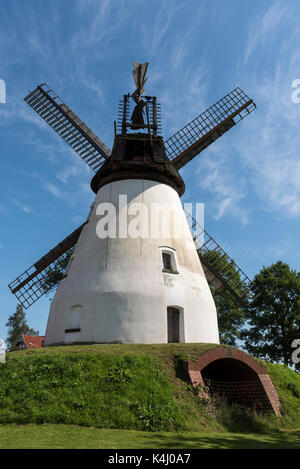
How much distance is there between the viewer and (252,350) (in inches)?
1198

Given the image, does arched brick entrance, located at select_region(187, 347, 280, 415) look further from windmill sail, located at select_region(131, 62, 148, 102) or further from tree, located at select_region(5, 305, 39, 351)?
tree, located at select_region(5, 305, 39, 351)

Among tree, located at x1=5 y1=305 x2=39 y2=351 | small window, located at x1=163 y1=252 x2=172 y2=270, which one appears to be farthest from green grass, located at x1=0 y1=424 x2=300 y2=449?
tree, located at x1=5 y1=305 x2=39 y2=351

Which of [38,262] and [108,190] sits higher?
[108,190]

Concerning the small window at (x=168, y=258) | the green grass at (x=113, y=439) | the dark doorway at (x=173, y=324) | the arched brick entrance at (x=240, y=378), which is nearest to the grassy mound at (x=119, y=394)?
the arched brick entrance at (x=240, y=378)

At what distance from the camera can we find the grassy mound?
8.84 meters

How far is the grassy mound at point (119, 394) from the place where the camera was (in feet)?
29.0

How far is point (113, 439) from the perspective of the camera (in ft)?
24.0

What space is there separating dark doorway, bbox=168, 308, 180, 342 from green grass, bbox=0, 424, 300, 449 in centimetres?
614

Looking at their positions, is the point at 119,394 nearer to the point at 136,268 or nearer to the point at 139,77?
the point at 136,268

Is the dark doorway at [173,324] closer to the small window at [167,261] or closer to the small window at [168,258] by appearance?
the small window at [168,258]

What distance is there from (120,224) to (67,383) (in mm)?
8164

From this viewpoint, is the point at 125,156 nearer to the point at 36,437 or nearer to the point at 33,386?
the point at 33,386

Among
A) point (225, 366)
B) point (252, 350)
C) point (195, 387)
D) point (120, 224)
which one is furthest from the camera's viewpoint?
point (252, 350)
